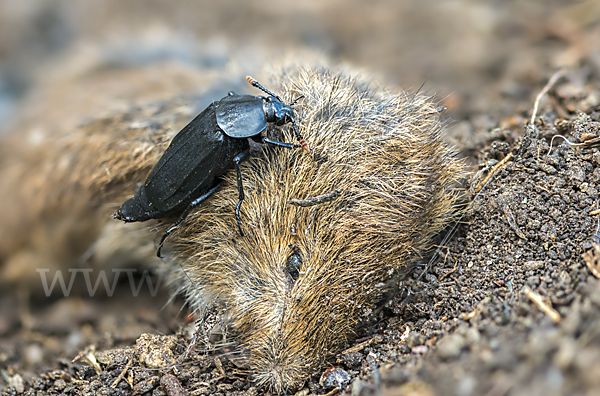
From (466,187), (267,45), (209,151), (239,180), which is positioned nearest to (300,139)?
(239,180)

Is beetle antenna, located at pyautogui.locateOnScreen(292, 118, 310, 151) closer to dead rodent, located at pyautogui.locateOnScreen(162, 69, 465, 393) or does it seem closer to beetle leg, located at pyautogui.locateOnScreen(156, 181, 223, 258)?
dead rodent, located at pyautogui.locateOnScreen(162, 69, 465, 393)

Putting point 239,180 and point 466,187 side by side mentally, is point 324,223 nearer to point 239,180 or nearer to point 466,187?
point 239,180

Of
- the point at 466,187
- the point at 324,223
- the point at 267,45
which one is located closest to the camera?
the point at 324,223

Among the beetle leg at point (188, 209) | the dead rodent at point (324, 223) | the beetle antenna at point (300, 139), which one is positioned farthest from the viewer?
the beetle leg at point (188, 209)

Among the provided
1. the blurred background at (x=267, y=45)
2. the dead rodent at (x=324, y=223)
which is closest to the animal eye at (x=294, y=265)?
the dead rodent at (x=324, y=223)

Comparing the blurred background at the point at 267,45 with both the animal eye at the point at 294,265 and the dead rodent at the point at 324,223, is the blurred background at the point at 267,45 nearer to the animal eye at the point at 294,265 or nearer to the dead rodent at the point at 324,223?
the dead rodent at the point at 324,223

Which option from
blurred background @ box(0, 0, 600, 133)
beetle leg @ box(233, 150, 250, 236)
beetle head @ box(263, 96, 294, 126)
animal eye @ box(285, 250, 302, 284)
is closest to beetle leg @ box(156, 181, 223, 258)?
beetle leg @ box(233, 150, 250, 236)

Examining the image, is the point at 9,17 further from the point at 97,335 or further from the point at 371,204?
the point at 371,204

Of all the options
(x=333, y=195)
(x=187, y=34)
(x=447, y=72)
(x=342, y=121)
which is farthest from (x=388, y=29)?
(x=333, y=195)
